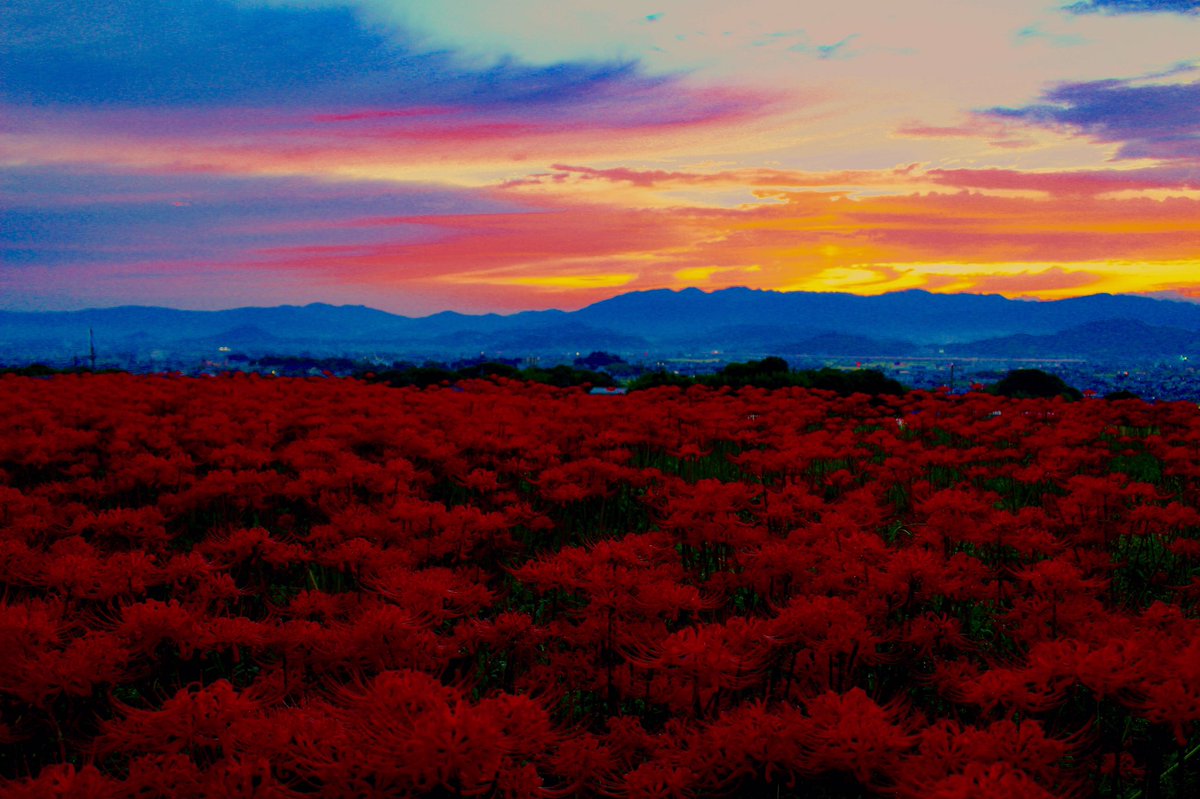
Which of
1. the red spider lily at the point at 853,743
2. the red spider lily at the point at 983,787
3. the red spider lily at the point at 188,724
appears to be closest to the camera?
the red spider lily at the point at 983,787

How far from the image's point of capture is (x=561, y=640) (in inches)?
170

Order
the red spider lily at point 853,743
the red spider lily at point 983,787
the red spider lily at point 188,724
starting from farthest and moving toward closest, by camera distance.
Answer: the red spider lily at point 188,724
the red spider lily at point 853,743
the red spider lily at point 983,787

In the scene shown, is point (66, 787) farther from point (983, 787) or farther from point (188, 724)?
point (983, 787)

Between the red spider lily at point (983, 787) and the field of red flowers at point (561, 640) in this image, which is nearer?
the red spider lily at point (983, 787)

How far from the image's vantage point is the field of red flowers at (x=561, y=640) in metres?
2.49

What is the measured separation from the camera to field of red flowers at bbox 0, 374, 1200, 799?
8.17 feet

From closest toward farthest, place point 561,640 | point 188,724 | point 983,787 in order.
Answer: point 983,787 < point 188,724 < point 561,640

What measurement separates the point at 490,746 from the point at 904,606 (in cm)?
290

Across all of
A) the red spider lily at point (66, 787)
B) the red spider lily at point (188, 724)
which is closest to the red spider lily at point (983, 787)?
the red spider lily at point (188, 724)

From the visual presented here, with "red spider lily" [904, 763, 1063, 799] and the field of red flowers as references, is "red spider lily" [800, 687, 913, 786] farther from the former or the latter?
"red spider lily" [904, 763, 1063, 799]

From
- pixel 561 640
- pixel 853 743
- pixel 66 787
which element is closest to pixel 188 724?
pixel 66 787

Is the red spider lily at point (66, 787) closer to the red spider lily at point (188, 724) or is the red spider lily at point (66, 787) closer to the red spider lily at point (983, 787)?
the red spider lily at point (188, 724)

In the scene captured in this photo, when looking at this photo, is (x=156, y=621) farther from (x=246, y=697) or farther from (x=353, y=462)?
(x=353, y=462)

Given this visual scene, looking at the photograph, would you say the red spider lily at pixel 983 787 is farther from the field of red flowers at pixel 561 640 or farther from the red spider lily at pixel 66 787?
the red spider lily at pixel 66 787
